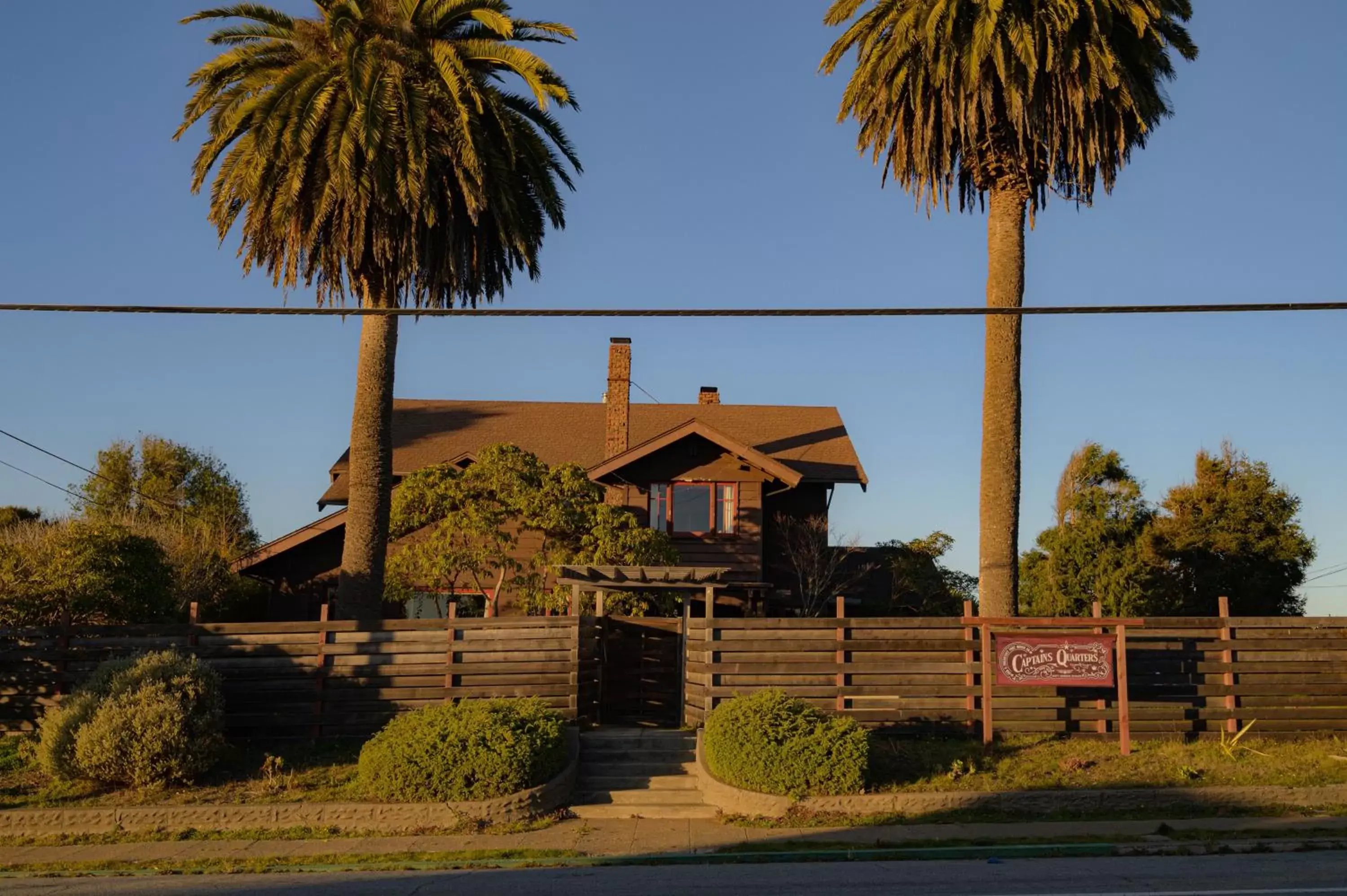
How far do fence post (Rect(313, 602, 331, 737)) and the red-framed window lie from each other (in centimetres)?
1378

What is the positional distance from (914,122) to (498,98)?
291 inches

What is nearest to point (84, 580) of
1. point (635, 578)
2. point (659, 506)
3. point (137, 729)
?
point (137, 729)

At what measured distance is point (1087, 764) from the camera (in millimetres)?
15703

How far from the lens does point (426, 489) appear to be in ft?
83.5

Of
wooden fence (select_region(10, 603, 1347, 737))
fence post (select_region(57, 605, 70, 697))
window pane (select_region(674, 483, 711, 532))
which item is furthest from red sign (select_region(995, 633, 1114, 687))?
window pane (select_region(674, 483, 711, 532))

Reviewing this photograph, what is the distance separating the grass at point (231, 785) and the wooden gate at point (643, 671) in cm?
460

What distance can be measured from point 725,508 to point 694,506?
0.80m

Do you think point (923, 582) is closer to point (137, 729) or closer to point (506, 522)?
point (506, 522)

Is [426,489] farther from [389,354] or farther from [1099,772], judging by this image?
[1099,772]

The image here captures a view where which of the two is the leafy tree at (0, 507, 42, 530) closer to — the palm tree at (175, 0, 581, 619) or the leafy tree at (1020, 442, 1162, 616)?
the palm tree at (175, 0, 581, 619)

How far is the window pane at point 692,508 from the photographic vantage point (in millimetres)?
30703

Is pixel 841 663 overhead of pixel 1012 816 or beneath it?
overhead

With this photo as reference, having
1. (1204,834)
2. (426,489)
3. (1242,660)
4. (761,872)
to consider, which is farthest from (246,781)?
(1242,660)

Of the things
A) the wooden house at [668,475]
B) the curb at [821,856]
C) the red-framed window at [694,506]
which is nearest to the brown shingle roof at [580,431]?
the wooden house at [668,475]
